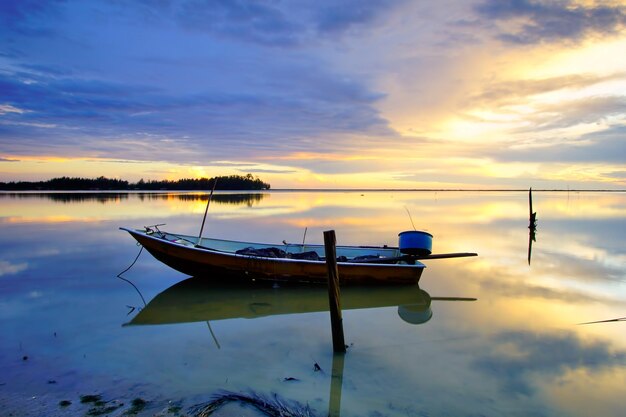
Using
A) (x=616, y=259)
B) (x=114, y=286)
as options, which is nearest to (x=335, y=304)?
(x=114, y=286)

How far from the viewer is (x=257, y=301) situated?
862 cm

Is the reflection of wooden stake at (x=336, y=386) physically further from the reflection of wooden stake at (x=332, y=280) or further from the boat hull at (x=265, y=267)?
the boat hull at (x=265, y=267)

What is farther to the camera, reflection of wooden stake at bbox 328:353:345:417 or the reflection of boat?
the reflection of boat

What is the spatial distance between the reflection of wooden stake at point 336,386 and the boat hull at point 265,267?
347 cm

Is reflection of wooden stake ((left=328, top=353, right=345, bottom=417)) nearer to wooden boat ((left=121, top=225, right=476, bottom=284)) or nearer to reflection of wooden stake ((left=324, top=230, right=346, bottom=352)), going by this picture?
reflection of wooden stake ((left=324, top=230, right=346, bottom=352))

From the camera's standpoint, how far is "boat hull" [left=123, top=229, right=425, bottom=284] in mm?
9180

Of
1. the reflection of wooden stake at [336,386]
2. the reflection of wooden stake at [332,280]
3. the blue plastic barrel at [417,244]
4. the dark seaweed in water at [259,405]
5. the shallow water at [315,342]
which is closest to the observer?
the dark seaweed in water at [259,405]

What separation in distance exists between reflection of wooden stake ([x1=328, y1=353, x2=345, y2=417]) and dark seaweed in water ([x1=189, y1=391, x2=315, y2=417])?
0.88ft

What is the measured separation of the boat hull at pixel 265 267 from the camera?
9.18 metres

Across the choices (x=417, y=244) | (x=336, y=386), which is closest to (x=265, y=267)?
(x=417, y=244)

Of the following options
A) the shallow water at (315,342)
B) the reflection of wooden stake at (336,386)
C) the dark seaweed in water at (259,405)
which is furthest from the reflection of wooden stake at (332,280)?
the dark seaweed in water at (259,405)

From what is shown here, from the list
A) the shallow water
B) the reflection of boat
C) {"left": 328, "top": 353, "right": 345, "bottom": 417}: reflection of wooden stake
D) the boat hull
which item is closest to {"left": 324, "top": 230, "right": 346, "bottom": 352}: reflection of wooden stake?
{"left": 328, "top": 353, "right": 345, "bottom": 417}: reflection of wooden stake

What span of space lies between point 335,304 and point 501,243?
14.0 m

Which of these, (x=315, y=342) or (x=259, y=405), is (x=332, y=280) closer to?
(x=315, y=342)
